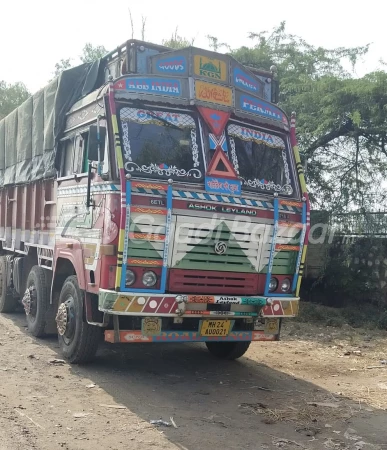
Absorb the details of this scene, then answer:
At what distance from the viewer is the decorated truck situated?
5.53 m

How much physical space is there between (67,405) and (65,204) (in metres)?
2.74

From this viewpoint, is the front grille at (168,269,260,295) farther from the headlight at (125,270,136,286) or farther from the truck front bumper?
the headlight at (125,270,136,286)

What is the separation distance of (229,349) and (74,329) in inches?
85.0

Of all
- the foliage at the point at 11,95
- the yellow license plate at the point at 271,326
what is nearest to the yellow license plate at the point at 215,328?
the yellow license plate at the point at 271,326

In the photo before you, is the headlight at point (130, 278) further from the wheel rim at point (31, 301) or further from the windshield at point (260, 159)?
the wheel rim at point (31, 301)

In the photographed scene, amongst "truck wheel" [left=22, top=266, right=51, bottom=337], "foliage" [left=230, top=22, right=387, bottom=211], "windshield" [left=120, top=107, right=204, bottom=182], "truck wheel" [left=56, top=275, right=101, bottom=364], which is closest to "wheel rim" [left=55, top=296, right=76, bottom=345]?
"truck wheel" [left=56, top=275, right=101, bottom=364]

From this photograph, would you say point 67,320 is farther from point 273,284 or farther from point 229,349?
point 273,284

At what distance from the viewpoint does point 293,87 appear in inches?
482

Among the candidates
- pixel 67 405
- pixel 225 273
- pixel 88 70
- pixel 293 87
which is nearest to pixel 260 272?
pixel 225 273

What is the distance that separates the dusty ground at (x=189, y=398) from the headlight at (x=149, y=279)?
1.11 metres

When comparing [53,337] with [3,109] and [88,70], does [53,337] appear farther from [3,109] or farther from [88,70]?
[3,109]

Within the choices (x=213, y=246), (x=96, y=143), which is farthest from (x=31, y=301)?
(x=213, y=246)

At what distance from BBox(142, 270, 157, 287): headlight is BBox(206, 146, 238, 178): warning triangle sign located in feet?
4.08

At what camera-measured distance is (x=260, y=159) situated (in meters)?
6.41
